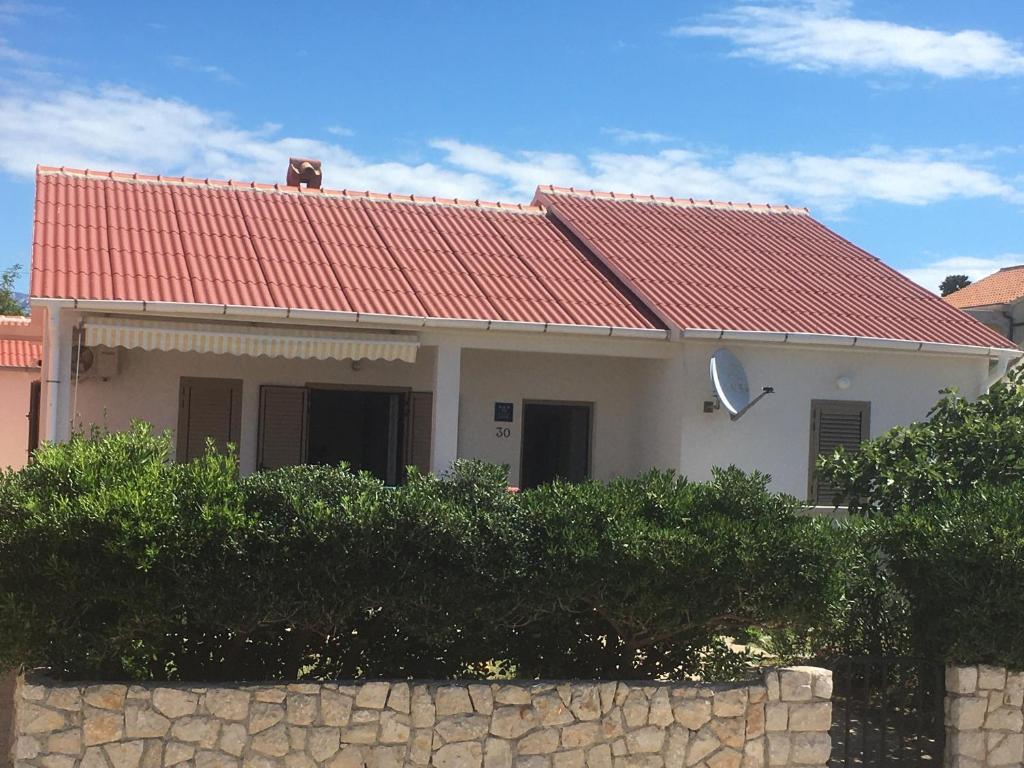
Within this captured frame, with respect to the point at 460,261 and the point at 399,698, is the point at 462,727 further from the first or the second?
the point at 460,261

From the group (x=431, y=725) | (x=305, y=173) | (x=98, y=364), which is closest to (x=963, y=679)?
(x=431, y=725)

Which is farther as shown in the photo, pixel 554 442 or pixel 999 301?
pixel 999 301

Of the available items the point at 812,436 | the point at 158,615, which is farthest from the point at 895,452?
the point at 158,615

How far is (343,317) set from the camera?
15.5m

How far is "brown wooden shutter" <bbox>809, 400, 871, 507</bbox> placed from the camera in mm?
17109

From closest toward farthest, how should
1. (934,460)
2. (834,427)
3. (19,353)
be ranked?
1. (934,460)
2. (834,427)
3. (19,353)

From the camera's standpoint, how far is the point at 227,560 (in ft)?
26.9

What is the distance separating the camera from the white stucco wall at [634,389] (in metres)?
16.7

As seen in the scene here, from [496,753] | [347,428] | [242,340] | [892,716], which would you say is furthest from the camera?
[347,428]

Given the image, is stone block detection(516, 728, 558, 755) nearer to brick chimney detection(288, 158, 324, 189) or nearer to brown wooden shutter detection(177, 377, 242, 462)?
brown wooden shutter detection(177, 377, 242, 462)

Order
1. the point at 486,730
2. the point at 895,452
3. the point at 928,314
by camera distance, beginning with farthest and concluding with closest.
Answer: the point at 928,314
the point at 895,452
the point at 486,730

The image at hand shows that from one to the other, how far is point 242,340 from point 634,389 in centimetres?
661

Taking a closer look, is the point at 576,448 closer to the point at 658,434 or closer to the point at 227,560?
the point at 658,434

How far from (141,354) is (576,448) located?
23.0 feet
